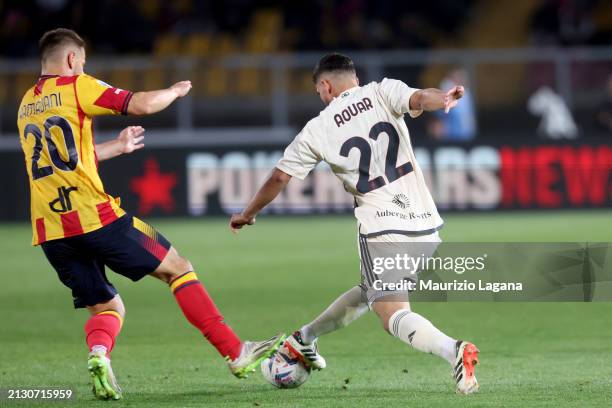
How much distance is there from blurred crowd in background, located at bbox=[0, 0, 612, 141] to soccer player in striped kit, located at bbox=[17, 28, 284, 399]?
13.8m

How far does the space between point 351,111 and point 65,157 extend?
1.72m

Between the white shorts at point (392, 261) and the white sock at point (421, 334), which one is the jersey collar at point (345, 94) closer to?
the white shorts at point (392, 261)

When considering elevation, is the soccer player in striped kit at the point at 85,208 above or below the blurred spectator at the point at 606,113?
above

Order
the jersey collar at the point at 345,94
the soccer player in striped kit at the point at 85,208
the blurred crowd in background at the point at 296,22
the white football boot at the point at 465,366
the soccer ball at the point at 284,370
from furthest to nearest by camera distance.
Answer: the blurred crowd in background at the point at 296,22, the soccer ball at the point at 284,370, the jersey collar at the point at 345,94, the soccer player in striped kit at the point at 85,208, the white football boot at the point at 465,366

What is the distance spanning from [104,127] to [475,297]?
12310mm

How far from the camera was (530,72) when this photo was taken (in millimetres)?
21609

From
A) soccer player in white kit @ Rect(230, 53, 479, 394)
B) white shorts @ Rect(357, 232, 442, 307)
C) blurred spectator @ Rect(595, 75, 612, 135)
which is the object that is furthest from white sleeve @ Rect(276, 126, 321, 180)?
blurred spectator @ Rect(595, 75, 612, 135)

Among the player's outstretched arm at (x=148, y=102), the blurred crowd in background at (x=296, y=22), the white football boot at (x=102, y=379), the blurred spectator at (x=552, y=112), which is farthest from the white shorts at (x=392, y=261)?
the blurred crowd in background at (x=296, y=22)

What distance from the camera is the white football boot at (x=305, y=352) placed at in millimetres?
7547

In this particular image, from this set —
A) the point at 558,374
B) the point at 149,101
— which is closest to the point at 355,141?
the point at 149,101

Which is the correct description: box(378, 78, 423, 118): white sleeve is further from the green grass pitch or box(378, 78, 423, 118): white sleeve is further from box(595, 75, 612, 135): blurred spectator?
box(595, 75, 612, 135): blurred spectator

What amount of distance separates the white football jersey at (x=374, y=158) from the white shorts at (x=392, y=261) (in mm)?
51

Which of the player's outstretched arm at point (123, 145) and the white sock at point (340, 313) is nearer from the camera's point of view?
the white sock at point (340, 313)

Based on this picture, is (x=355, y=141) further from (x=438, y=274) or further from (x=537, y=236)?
(x=537, y=236)
